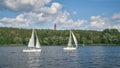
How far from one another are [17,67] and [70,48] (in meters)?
92.5

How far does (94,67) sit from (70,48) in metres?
90.6

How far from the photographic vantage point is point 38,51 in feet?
415

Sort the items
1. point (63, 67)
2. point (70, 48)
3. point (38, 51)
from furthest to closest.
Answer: point (70, 48), point (38, 51), point (63, 67)

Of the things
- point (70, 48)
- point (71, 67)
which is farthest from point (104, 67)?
point (70, 48)

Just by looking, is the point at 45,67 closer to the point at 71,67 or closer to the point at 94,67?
the point at 71,67

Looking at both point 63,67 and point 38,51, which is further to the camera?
point 38,51

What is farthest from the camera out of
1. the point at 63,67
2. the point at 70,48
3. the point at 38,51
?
the point at 70,48

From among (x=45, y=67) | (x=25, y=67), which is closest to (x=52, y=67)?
(x=45, y=67)

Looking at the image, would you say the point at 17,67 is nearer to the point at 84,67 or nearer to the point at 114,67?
the point at 84,67

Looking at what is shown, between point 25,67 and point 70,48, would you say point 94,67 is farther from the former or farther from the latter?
point 70,48

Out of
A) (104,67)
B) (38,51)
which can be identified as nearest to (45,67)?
(104,67)

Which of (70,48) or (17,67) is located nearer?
(17,67)

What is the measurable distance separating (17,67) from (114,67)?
23971 millimetres

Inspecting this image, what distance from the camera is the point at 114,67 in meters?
62.4
